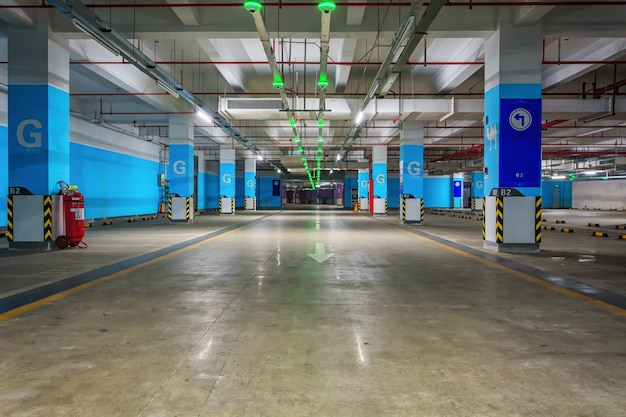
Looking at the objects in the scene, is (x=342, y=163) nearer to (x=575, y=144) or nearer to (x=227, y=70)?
(x=575, y=144)

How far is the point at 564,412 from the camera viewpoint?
9.21 feet

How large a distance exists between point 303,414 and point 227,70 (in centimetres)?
1486

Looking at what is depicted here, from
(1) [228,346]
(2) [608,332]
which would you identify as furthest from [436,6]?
(1) [228,346]

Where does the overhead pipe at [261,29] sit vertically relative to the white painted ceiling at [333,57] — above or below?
below

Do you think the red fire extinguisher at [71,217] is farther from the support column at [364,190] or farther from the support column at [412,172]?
the support column at [364,190]

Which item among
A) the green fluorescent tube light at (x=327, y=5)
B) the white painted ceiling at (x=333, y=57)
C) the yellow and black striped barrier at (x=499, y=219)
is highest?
the white painted ceiling at (x=333, y=57)

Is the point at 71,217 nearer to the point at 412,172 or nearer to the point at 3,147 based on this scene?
the point at 3,147

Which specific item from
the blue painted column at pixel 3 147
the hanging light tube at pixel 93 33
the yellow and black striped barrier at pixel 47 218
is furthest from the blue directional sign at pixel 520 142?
the blue painted column at pixel 3 147

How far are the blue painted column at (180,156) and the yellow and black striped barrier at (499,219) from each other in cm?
1631

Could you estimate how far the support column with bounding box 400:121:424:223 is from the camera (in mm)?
22266

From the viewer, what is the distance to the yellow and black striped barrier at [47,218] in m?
11.1

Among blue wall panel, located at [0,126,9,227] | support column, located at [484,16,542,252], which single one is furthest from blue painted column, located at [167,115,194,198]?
support column, located at [484,16,542,252]

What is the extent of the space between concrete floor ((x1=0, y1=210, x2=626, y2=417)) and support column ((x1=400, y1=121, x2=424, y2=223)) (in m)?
14.0

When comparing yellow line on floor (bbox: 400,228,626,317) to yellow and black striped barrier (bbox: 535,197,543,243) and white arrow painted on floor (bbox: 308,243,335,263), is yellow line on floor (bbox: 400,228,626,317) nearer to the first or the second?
yellow and black striped barrier (bbox: 535,197,543,243)
